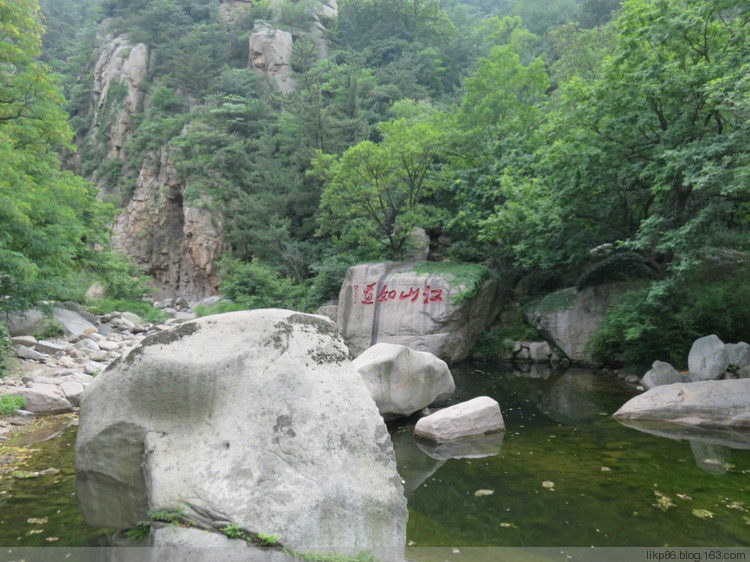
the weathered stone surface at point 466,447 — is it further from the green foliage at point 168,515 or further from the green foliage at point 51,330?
the green foliage at point 51,330

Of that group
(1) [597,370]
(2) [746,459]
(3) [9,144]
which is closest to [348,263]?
(1) [597,370]

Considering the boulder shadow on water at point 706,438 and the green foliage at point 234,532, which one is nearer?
the green foliage at point 234,532

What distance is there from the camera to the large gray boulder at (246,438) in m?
2.45

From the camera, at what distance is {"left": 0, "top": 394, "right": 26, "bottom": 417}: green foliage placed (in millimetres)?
5801

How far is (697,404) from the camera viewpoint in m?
6.15

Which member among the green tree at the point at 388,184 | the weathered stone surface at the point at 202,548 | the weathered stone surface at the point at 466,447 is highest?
the green tree at the point at 388,184

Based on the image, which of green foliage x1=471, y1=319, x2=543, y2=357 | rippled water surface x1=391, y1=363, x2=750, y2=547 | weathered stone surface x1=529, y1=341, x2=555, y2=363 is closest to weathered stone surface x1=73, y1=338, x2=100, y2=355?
rippled water surface x1=391, y1=363, x2=750, y2=547

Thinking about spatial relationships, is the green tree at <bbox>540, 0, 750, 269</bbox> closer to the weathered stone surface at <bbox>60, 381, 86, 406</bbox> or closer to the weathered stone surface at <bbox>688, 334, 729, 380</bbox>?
the weathered stone surface at <bbox>688, 334, 729, 380</bbox>

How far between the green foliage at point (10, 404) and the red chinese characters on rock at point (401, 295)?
8377 millimetres

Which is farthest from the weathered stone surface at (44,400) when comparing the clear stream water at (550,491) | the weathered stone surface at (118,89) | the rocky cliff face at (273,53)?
the weathered stone surface at (118,89)

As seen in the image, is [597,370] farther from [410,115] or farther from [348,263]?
[410,115]

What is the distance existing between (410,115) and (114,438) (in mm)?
20379

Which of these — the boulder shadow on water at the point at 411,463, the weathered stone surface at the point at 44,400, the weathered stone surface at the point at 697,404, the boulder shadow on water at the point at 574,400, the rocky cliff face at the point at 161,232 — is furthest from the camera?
the rocky cliff face at the point at 161,232

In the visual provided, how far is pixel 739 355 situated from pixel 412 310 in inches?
276
